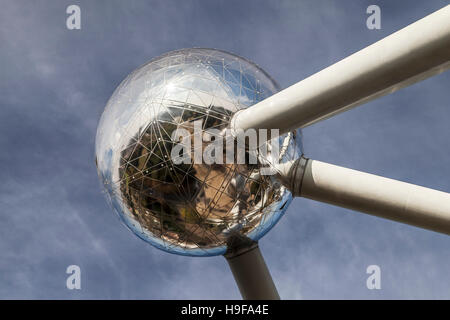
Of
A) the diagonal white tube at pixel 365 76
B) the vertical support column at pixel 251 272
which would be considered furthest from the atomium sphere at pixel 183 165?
the diagonal white tube at pixel 365 76

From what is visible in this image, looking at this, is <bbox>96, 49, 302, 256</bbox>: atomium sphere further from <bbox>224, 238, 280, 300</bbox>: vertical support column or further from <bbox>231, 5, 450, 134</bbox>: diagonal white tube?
<bbox>231, 5, 450, 134</bbox>: diagonal white tube

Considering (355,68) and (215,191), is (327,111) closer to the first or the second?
(355,68)

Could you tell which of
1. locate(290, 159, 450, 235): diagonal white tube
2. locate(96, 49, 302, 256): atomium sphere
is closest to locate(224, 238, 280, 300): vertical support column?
locate(96, 49, 302, 256): atomium sphere

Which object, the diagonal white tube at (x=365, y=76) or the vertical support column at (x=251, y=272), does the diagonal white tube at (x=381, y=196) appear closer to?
the diagonal white tube at (x=365, y=76)

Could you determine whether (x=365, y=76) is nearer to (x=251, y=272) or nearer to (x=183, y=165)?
(x=183, y=165)

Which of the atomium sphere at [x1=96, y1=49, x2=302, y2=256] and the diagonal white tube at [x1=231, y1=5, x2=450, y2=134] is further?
the atomium sphere at [x1=96, y1=49, x2=302, y2=256]
